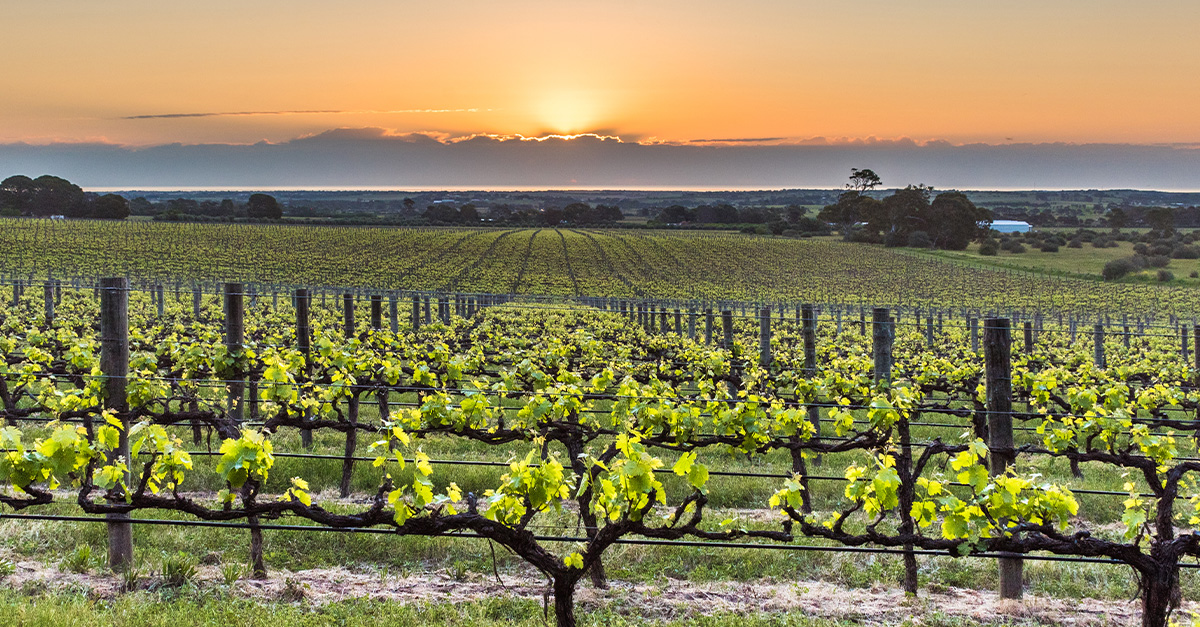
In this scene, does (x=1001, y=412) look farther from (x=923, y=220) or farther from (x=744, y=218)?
(x=744, y=218)

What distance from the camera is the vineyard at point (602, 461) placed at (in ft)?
16.7

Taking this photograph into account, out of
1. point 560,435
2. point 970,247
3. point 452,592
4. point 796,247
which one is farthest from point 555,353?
point 970,247

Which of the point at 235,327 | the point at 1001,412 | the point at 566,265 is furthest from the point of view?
the point at 566,265

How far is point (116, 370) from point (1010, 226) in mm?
123043

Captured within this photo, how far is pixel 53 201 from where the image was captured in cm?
9644

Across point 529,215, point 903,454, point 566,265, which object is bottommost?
point 903,454

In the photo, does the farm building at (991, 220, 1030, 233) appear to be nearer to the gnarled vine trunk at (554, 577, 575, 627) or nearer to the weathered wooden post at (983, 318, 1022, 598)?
the weathered wooden post at (983, 318, 1022, 598)

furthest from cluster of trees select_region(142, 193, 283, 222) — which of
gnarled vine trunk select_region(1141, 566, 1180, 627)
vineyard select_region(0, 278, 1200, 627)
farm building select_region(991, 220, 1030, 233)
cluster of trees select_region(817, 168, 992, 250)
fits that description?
gnarled vine trunk select_region(1141, 566, 1180, 627)

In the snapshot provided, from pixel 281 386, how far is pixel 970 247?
Answer: 90.0m

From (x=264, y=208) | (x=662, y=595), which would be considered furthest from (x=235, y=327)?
(x=264, y=208)

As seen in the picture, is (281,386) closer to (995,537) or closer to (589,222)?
(995,537)

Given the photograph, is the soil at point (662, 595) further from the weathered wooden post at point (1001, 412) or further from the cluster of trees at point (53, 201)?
the cluster of trees at point (53, 201)

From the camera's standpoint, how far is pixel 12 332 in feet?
54.5

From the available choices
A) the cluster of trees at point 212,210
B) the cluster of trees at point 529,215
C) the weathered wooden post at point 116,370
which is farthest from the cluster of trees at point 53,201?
the weathered wooden post at point 116,370
